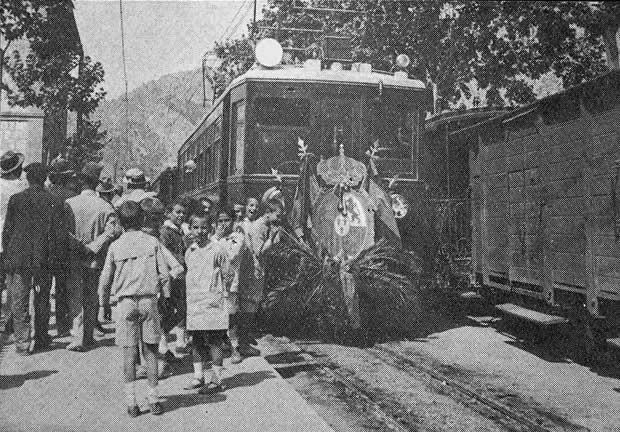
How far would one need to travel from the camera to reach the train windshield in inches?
350

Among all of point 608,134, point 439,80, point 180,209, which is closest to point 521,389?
point 608,134

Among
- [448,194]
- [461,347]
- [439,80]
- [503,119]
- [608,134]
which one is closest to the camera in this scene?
[608,134]

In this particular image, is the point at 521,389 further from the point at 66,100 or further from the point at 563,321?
the point at 66,100

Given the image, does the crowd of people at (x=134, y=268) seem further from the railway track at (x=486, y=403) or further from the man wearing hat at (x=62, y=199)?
the railway track at (x=486, y=403)

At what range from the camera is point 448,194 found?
1209 cm

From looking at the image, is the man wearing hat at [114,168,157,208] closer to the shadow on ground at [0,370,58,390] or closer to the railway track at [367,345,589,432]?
the shadow on ground at [0,370,58,390]

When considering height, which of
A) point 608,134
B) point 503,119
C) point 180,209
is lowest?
point 180,209

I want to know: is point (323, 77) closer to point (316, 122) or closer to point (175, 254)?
point (316, 122)

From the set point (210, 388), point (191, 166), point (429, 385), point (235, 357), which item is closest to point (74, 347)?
point (235, 357)

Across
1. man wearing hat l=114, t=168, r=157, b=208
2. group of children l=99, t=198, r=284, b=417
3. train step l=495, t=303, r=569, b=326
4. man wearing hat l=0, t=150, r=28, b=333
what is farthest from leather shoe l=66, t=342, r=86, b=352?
train step l=495, t=303, r=569, b=326

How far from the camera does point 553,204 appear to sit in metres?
7.58

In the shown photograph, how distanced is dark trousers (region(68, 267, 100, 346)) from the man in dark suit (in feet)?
0.99

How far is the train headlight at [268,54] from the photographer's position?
28.7 feet

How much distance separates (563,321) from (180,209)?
4516mm
